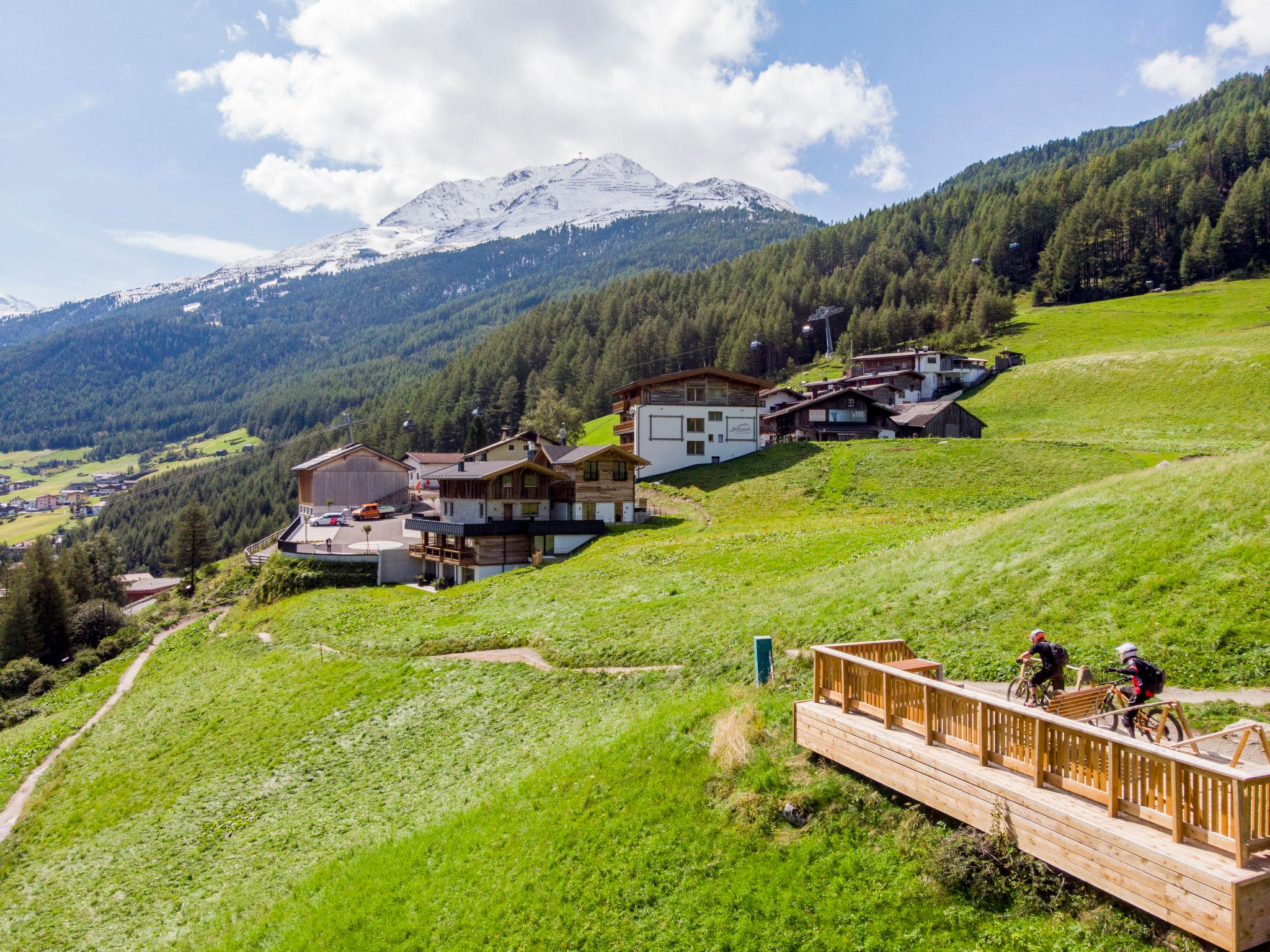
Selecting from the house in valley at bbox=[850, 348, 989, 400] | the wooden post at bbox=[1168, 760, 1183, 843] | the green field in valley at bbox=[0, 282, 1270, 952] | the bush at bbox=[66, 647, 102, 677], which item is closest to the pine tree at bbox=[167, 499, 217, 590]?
the bush at bbox=[66, 647, 102, 677]

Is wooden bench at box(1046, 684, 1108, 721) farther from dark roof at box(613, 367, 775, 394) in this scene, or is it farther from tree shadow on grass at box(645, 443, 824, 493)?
dark roof at box(613, 367, 775, 394)

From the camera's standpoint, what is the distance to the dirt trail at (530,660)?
Answer: 71.9ft

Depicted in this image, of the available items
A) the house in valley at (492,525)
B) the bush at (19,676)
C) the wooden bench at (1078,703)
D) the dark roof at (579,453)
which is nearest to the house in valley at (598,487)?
the dark roof at (579,453)

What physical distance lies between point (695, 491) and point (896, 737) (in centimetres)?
5199

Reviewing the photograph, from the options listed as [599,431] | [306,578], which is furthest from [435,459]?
[306,578]

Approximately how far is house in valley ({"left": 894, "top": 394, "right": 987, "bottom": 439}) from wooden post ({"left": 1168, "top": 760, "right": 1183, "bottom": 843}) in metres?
70.0

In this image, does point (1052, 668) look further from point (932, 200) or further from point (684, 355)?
point (932, 200)

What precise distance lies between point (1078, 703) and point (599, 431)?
105062 mm

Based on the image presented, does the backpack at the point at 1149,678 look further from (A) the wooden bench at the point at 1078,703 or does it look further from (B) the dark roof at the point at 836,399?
(B) the dark roof at the point at 836,399

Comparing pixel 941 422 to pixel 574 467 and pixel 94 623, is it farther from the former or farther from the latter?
pixel 94 623

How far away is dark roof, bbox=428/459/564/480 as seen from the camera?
53.0 m

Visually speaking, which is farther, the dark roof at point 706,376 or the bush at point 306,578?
the dark roof at point 706,376

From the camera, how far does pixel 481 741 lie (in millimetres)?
20547

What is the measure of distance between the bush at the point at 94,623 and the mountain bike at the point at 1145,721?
76142mm
